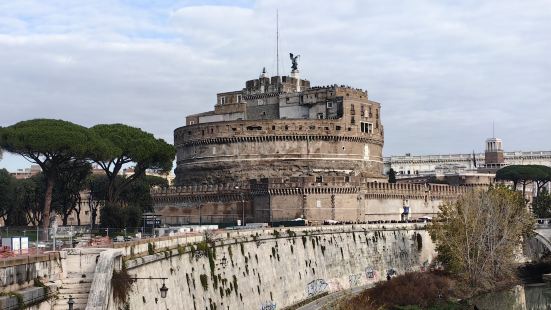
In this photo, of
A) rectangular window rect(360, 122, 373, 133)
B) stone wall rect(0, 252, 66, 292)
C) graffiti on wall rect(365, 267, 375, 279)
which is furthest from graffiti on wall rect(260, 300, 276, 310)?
rectangular window rect(360, 122, 373, 133)

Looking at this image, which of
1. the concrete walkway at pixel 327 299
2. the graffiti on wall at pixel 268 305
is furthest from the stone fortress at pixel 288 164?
the graffiti on wall at pixel 268 305

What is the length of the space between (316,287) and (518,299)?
1315 centimetres

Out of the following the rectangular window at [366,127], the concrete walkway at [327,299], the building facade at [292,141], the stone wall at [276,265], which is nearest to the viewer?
the stone wall at [276,265]

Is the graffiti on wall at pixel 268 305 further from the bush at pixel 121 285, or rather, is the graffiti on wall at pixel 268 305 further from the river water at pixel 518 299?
the bush at pixel 121 285

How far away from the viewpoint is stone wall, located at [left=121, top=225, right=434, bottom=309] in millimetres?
25828

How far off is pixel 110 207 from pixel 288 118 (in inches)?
990

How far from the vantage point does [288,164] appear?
69.2 m

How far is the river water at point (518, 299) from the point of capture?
147 feet

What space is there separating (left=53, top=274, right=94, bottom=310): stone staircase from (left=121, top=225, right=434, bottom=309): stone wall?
11.4ft

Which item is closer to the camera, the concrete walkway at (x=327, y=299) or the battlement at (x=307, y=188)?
the concrete walkway at (x=327, y=299)

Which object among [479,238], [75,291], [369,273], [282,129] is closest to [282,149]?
[282,129]

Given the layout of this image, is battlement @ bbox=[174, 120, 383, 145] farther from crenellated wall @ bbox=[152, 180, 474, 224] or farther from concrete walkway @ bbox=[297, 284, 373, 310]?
concrete walkway @ bbox=[297, 284, 373, 310]

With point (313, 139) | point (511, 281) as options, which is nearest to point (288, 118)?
point (313, 139)

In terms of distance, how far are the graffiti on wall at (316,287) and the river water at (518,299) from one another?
8.17 metres
